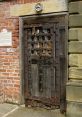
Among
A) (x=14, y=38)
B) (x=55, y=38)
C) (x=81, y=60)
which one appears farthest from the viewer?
(x=14, y=38)

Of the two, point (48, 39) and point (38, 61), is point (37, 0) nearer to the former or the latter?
point (48, 39)

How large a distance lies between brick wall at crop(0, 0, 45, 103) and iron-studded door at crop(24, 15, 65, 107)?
0.21 m

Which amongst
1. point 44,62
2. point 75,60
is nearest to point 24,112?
point 44,62

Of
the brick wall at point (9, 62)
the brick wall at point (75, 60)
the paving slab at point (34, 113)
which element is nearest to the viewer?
the brick wall at point (75, 60)

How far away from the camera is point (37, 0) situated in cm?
639

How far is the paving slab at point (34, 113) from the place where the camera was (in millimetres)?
6141

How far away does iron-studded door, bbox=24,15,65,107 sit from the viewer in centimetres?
624

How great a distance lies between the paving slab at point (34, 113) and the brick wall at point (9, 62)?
39cm

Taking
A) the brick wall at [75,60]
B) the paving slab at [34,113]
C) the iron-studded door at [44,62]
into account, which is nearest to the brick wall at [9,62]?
the iron-studded door at [44,62]

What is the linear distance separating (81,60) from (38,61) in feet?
3.79

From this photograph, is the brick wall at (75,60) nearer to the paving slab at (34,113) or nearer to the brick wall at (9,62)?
the paving slab at (34,113)

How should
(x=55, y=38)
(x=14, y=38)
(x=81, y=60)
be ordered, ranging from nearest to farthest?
1. (x=81, y=60)
2. (x=55, y=38)
3. (x=14, y=38)

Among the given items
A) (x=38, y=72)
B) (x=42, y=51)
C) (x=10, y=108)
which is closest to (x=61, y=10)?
(x=42, y=51)

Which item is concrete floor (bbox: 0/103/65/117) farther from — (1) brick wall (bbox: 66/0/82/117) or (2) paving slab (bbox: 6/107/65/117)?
(1) brick wall (bbox: 66/0/82/117)
